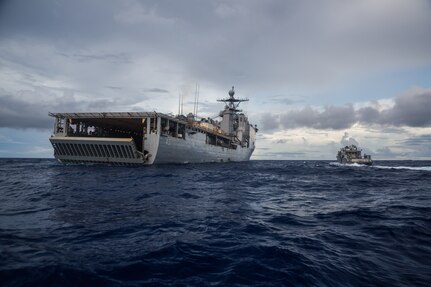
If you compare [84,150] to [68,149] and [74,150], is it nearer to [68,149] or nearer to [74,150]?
[74,150]

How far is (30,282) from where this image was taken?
4.55 meters

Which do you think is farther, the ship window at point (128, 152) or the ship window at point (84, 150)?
the ship window at point (84, 150)

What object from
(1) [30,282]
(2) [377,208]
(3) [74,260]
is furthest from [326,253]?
(2) [377,208]

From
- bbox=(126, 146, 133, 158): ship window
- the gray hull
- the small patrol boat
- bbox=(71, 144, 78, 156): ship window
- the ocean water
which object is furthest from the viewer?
the small patrol boat

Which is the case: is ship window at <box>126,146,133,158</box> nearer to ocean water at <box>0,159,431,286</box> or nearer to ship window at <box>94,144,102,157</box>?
ship window at <box>94,144,102,157</box>

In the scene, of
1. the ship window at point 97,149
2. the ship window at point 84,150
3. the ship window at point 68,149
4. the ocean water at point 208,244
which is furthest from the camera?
the ship window at point 68,149

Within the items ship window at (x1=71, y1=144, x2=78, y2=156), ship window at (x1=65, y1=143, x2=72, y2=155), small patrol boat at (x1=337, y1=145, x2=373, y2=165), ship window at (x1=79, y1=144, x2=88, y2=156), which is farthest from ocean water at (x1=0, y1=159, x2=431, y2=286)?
small patrol boat at (x1=337, y1=145, x2=373, y2=165)

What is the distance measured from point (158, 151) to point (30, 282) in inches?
1470

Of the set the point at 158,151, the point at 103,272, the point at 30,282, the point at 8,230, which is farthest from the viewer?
the point at 158,151

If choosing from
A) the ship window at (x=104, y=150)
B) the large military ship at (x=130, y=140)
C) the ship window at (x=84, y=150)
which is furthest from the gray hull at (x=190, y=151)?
the ship window at (x=84, y=150)

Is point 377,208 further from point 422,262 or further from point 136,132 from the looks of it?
point 136,132

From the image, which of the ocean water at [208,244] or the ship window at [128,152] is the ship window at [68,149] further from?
the ocean water at [208,244]

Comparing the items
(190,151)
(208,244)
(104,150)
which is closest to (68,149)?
(104,150)

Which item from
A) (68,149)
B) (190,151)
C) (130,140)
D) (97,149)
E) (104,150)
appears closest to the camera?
(130,140)
